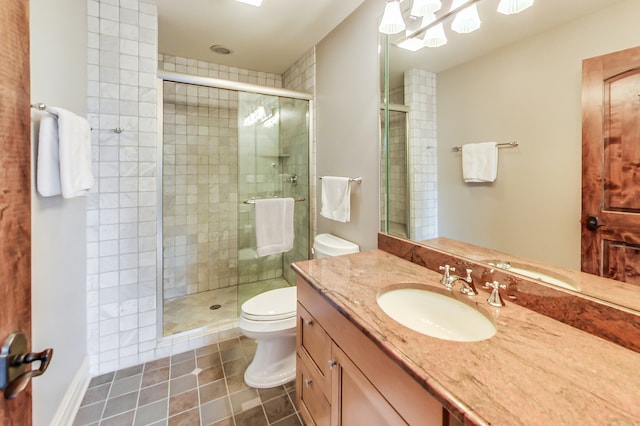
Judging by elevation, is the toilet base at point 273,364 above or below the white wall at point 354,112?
below

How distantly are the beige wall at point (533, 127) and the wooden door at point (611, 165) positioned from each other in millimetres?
25

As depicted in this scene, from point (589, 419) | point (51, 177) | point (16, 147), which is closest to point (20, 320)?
point (16, 147)

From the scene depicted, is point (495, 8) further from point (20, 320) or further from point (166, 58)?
point (166, 58)

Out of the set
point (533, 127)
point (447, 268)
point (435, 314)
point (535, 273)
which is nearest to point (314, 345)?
point (435, 314)

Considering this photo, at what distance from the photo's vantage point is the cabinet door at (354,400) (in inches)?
31.0

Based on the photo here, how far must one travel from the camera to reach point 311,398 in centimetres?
125

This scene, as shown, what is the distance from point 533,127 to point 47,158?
1888 mm

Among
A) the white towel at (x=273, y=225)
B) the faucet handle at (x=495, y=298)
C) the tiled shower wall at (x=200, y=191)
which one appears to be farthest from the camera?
the tiled shower wall at (x=200, y=191)

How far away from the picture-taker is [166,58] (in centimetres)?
264

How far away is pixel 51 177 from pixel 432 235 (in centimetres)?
174

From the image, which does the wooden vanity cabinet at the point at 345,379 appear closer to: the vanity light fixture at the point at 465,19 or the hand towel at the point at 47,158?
the hand towel at the point at 47,158

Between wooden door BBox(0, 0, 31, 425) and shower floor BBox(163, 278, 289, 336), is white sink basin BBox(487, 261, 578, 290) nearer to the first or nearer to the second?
wooden door BBox(0, 0, 31, 425)

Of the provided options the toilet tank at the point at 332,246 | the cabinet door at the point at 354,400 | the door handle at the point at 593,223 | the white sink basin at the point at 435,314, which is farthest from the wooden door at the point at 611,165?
the toilet tank at the point at 332,246

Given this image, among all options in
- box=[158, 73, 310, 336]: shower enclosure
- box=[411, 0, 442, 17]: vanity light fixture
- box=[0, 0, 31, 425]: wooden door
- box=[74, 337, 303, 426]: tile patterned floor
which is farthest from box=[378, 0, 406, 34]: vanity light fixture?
box=[74, 337, 303, 426]: tile patterned floor
